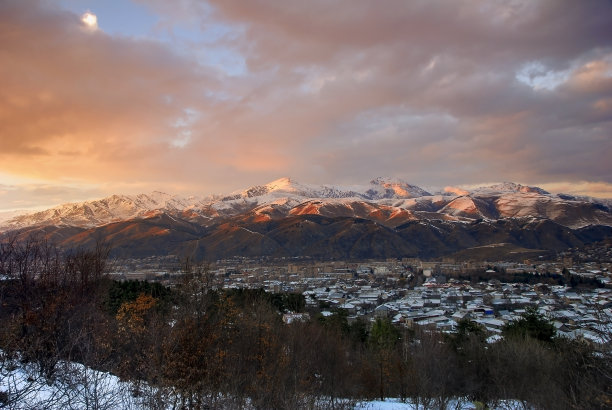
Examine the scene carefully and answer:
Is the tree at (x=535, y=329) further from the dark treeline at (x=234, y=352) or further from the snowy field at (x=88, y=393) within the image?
the snowy field at (x=88, y=393)

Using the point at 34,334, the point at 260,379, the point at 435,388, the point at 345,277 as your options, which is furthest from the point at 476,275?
the point at 34,334

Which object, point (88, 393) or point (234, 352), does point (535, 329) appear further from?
point (88, 393)

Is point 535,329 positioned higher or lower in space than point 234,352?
lower

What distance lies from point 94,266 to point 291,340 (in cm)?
1480

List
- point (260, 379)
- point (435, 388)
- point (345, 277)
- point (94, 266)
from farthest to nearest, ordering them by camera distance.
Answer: point (345, 277) < point (435, 388) < point (94, 266) < point (260, 379)

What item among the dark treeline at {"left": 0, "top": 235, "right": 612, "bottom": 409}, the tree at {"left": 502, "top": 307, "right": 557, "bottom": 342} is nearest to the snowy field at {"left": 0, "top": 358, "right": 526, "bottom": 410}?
the dark treeline at {"left": 0, "top": 235, "right": 612, "bottom": 409}

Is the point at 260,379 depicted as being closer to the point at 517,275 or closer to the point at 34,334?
the point at 34,334

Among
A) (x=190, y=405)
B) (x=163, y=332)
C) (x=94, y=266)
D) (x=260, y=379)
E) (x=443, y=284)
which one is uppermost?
(x=94, y=266)

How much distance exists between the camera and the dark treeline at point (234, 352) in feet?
54.2

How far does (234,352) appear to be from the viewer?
2327 cm

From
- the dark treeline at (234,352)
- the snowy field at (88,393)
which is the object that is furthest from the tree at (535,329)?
the snowy field at (88,393)

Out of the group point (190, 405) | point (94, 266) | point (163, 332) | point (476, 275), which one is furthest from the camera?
point (476, 275)

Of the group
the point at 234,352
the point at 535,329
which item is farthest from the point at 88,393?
the point at 535,329

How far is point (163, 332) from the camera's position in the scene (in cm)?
1862
